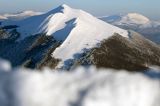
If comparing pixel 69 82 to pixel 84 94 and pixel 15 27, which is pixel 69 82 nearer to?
pixel 84 94

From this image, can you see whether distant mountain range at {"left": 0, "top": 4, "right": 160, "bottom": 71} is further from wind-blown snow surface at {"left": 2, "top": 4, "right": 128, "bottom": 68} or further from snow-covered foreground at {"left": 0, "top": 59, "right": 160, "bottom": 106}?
snow-covered foreground at {"left": 0, "top": 59, "right": 160, "bottom": 106}

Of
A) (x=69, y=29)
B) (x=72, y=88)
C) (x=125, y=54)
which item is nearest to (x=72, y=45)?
(x=69, y=29)

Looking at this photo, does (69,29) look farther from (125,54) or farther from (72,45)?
(125,54)

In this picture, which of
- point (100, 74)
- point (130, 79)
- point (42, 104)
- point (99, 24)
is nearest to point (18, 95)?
point (42, 104)

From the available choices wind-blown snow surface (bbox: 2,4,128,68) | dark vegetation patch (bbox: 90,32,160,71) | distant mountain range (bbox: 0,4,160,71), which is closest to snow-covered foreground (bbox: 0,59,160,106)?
distant mountain range (bbox: 0,4,160,71)

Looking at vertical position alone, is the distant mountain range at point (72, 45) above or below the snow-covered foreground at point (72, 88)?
below

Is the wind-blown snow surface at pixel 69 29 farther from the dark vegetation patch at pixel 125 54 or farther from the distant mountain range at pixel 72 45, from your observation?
the dark vegetation patch at pixel 125 54

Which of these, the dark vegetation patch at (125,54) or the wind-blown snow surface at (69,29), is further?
the wind-blown snow surface at (69,29)

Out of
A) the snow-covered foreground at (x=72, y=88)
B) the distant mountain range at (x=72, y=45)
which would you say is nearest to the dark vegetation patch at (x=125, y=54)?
the distant mountain range at (x=72, y=45)
